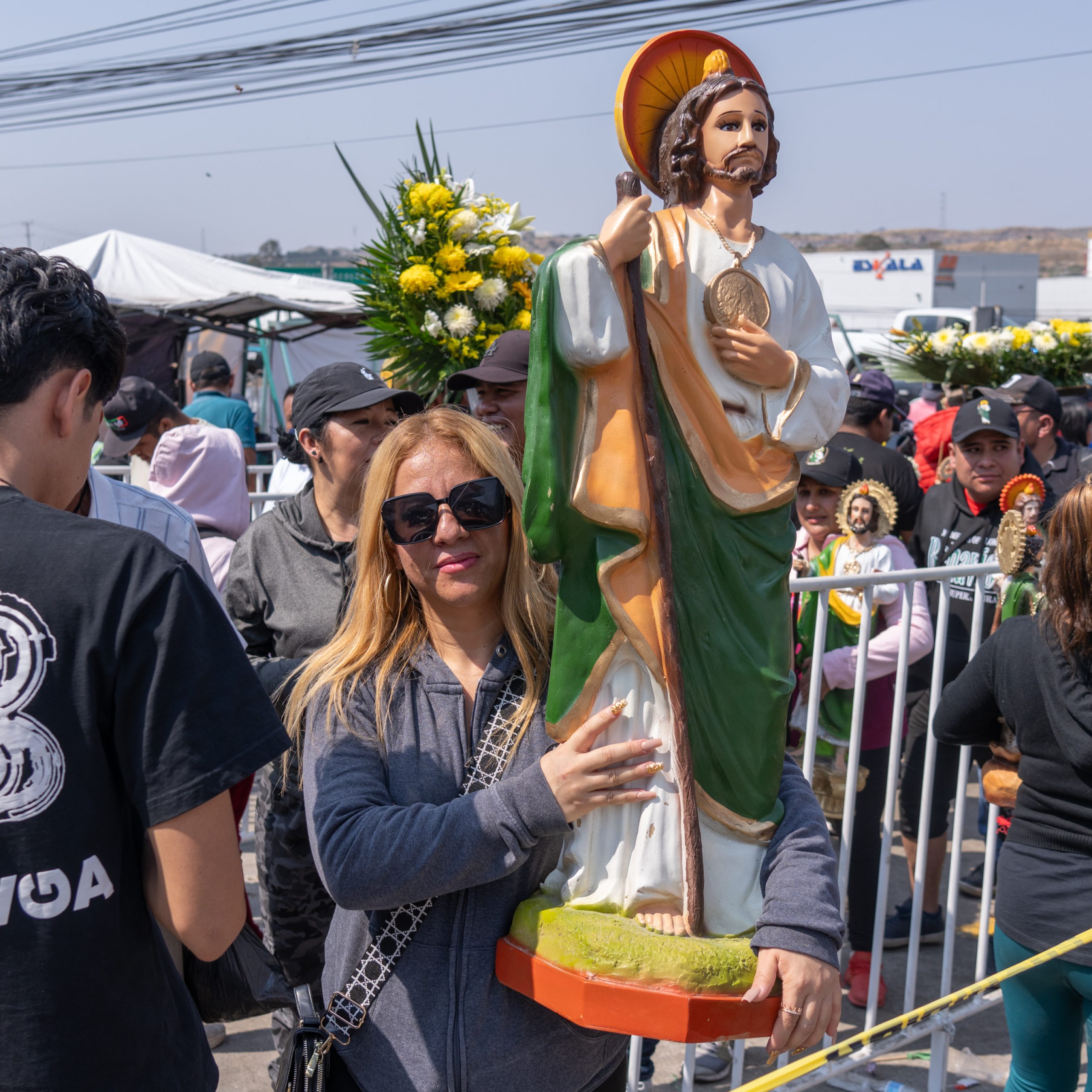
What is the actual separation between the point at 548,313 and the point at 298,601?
140 centimetres

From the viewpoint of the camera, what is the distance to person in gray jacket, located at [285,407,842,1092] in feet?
5.34

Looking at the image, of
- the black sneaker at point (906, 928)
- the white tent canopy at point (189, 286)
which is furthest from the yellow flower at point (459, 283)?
the white tent canopy at point (189, 286)

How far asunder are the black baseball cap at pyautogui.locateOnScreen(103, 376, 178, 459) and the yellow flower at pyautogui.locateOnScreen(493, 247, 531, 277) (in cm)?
183

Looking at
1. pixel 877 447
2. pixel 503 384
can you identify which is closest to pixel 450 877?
pixel 503 384

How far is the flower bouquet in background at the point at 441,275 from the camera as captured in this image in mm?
3592

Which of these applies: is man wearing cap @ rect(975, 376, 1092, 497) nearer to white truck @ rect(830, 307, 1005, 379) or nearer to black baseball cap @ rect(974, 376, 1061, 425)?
black baseball cap @ rect(974, 376, 1061, 425)

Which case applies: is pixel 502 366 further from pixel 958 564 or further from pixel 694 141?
pixel 958 564

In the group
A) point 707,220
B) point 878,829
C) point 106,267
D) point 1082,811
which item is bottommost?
point 878,829

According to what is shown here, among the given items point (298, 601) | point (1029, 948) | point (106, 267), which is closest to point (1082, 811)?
point (1029, 948)

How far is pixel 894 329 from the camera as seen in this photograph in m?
7.79

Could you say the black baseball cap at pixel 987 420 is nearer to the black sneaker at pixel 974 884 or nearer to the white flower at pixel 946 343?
the black sneaker at pixel 974 884

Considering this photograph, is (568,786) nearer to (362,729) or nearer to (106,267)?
(362,729)

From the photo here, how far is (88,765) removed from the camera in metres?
1.37

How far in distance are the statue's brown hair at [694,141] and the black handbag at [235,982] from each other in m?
1.46
